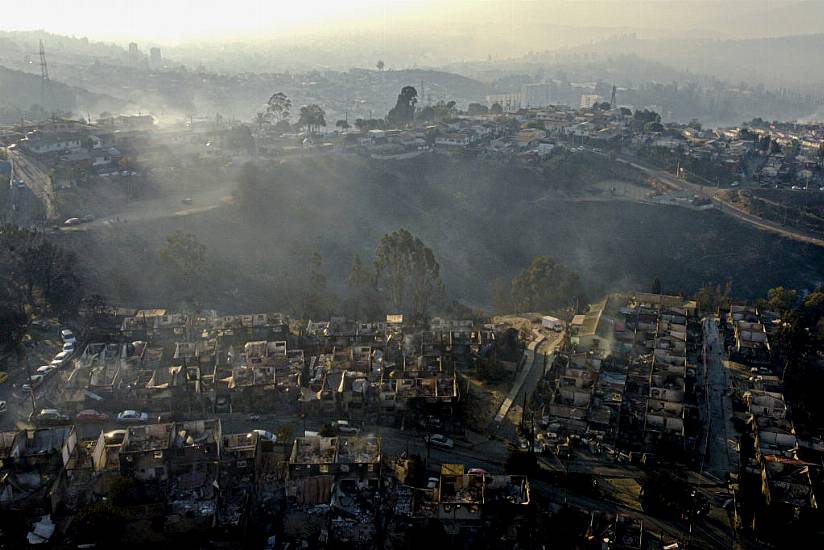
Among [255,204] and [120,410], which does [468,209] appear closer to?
[255,204]

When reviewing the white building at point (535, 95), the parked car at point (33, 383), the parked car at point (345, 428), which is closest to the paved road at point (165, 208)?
the parked car at point (33, 383)

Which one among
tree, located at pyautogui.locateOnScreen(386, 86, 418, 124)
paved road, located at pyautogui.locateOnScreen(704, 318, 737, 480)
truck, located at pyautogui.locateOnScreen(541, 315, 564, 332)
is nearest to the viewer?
paved road, located at pyautogui.locateOnScreen(704, 318, 737, 480)

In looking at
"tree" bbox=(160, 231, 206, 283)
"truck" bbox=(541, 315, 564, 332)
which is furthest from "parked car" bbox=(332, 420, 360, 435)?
"tree" bbox=(160, 231, 206, 283)

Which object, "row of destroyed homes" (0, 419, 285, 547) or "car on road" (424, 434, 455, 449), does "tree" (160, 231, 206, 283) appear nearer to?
"row of destroyed homes" (0, 419, 285, 547)

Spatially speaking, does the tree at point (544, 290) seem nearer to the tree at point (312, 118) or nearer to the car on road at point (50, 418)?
the car on road at point (50, 418)

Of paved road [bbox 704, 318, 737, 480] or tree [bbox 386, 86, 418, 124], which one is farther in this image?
tree [bbox 386, 86, 418, 124]

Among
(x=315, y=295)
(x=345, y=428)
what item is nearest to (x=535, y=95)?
(x=315, y=295)
